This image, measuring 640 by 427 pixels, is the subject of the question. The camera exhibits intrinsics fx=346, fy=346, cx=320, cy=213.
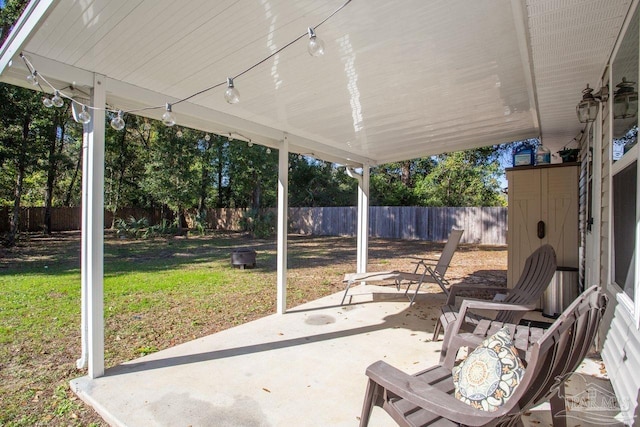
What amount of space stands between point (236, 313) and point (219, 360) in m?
1.75

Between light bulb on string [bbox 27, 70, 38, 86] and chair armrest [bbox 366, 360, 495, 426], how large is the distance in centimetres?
290

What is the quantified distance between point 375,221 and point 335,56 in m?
14.4

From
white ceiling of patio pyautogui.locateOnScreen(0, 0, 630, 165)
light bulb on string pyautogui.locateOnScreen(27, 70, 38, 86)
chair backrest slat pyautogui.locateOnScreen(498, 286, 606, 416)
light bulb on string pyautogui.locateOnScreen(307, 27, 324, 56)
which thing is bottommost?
chair backrest slat pyautogui.locateOnScreen(498, 286, 606, 416)

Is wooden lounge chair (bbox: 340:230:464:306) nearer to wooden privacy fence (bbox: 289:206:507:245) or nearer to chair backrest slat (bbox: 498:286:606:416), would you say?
chair backrest slat (bbox: 498:286:606:416)

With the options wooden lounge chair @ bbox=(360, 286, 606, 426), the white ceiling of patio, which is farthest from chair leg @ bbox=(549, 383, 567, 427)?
the white ceiling of patio

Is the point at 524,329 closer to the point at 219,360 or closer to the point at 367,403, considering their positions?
the point at 367,403

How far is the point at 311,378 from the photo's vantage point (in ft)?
9.18

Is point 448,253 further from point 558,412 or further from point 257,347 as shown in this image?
point 558,412

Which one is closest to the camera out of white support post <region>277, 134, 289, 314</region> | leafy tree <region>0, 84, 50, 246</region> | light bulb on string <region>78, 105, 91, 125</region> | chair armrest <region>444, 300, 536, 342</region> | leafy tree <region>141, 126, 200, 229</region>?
light bulb on string <region>78, 105, 91, 125</region>

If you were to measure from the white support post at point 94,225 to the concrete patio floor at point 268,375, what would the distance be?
32 cm

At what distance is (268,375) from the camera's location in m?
2.85

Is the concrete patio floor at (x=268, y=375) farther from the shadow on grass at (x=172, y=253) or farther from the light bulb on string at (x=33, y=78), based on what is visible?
the shadow on grass at (x=172, y=253)

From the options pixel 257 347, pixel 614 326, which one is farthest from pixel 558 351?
pixel 257 347

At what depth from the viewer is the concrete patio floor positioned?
227 centimetres
